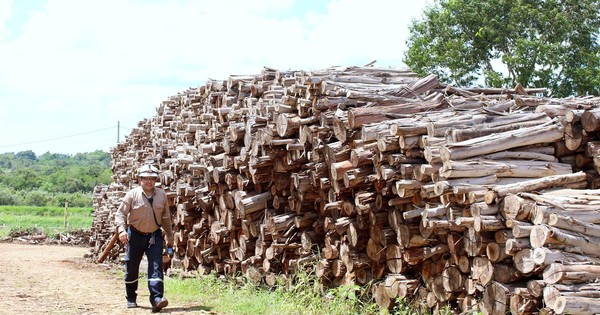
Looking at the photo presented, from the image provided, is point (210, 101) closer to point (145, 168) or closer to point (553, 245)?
point (145, 168)

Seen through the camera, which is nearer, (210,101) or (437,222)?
(437,222)

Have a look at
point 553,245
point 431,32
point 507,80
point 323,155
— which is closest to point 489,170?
point 553,245

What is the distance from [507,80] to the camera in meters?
28.3

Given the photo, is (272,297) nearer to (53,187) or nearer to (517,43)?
(517,43)

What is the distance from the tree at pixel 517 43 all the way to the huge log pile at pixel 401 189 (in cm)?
1728

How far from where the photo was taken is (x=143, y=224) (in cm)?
997

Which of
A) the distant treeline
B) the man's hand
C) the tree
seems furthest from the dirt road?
the distant treeline

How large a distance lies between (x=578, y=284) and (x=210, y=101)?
8014mm

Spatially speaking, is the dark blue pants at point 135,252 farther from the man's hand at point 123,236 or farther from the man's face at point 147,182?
the man's face at point 147,182

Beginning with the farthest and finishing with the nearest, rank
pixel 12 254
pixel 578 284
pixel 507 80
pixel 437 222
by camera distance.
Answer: pixel 507 80, pixel 12 254, pixel 437 222, pixel 578 284

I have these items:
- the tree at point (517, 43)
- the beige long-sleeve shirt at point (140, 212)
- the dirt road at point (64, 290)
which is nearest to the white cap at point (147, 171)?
the beige long-sleeve shirt at point (140, 212)

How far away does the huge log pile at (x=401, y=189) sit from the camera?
22.1 feet

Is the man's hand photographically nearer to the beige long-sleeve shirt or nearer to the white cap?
the beige long-sleeve shirt

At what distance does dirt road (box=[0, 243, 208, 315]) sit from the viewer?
9773mm
